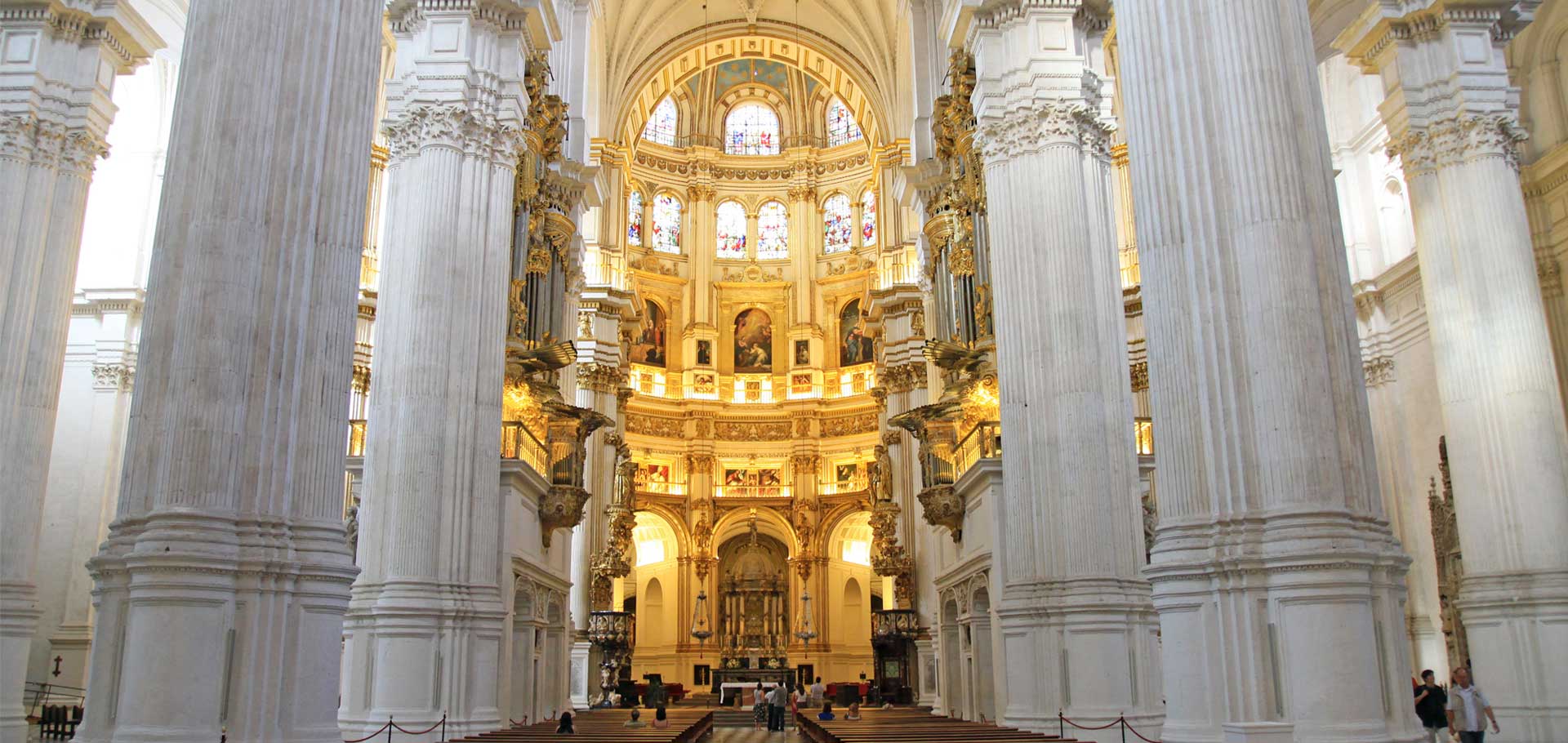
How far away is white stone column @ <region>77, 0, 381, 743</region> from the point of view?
804cm

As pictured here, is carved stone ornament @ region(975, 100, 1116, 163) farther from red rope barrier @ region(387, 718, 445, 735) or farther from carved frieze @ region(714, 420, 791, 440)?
carved frieze @ region(714, 420, 791, 440)

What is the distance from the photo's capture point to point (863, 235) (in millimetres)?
44156

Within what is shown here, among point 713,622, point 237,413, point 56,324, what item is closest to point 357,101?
point 237,413

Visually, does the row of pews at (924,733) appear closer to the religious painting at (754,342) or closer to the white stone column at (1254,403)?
the white stone column at (1254,403)

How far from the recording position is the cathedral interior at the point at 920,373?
27.6 ft

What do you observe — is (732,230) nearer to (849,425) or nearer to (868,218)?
(868,218)

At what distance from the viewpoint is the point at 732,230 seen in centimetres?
4569

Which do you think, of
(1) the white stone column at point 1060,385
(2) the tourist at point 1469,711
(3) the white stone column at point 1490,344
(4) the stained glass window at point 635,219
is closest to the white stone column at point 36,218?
(1) the white stone column at point 1060,385

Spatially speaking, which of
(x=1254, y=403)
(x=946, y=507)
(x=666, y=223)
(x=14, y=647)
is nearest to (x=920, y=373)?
(x=946, y=507)

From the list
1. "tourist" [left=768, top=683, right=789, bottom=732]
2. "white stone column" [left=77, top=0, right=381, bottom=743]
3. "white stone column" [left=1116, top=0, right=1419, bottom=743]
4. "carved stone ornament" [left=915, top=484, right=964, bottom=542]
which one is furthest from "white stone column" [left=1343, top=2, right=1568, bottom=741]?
"tourist" [left=768, top=683, right=789, bottom=732]

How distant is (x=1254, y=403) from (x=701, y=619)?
33165mm

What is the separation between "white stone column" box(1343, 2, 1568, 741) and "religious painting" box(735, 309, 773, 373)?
96.8ft

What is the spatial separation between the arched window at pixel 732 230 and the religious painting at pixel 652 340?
3612mm

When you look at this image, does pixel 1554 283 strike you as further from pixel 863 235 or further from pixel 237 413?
pixel 863 235
